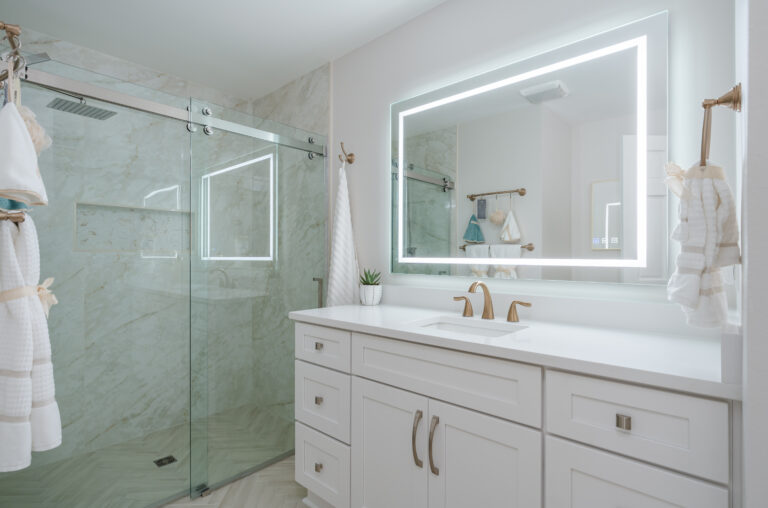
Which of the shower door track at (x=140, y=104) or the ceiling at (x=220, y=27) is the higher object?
the ceiling at (x=220, y=27)

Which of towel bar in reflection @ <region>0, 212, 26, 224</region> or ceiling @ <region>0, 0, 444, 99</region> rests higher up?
ceiling @ <region>0, 0, 444, 99</region>

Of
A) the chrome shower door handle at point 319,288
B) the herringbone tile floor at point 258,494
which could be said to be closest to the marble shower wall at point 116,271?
the herringbone tile floor at point 258,494

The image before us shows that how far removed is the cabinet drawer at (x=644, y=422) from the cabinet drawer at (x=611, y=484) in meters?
0.03

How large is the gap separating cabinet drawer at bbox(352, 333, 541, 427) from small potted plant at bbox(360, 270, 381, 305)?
0.58 metres

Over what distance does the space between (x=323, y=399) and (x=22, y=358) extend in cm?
101

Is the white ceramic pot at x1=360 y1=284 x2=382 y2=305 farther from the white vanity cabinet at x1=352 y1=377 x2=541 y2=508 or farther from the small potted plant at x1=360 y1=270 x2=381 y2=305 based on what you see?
the white vanity cabinet at x1=352 y1=377 x2=541 y2=508

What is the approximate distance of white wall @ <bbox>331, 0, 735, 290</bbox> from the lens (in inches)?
50.9

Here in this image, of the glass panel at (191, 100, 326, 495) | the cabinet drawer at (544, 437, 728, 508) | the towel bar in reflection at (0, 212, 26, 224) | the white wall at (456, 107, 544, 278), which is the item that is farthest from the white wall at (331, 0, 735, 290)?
the towel bar in reflection at (0, 212, 26, 224)

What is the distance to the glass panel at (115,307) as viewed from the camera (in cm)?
180

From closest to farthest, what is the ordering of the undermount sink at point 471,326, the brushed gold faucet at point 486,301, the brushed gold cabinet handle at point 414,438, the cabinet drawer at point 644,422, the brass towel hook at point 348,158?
the cabinet drawer at point 644,422 → the brushed gold cabinet handle at point 414,438 → the undermount sink at point 471,326 → the brushed gold faucet at point 486,301 → the brass towel hook at point 348,158

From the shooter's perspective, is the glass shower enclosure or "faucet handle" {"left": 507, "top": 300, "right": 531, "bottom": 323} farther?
the glass shower enclosure

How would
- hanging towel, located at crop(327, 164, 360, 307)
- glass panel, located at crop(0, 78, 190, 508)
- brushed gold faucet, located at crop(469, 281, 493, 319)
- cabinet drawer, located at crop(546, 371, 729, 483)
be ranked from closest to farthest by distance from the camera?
1. cabinet drawer, located at crop(546, 371, 729, 483)
2. brushed gold faucet, located at crop(469, 281, 493, 319)
3. glass panel, located at crop(0, 78, 190, 508)
4. hanging towel, located at crop(327, 164, 360, 307)

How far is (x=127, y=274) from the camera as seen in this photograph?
2059mm

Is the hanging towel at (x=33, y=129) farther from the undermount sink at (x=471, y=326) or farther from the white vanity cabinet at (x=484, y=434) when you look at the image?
the undermount sink at (x=471, y=326)
